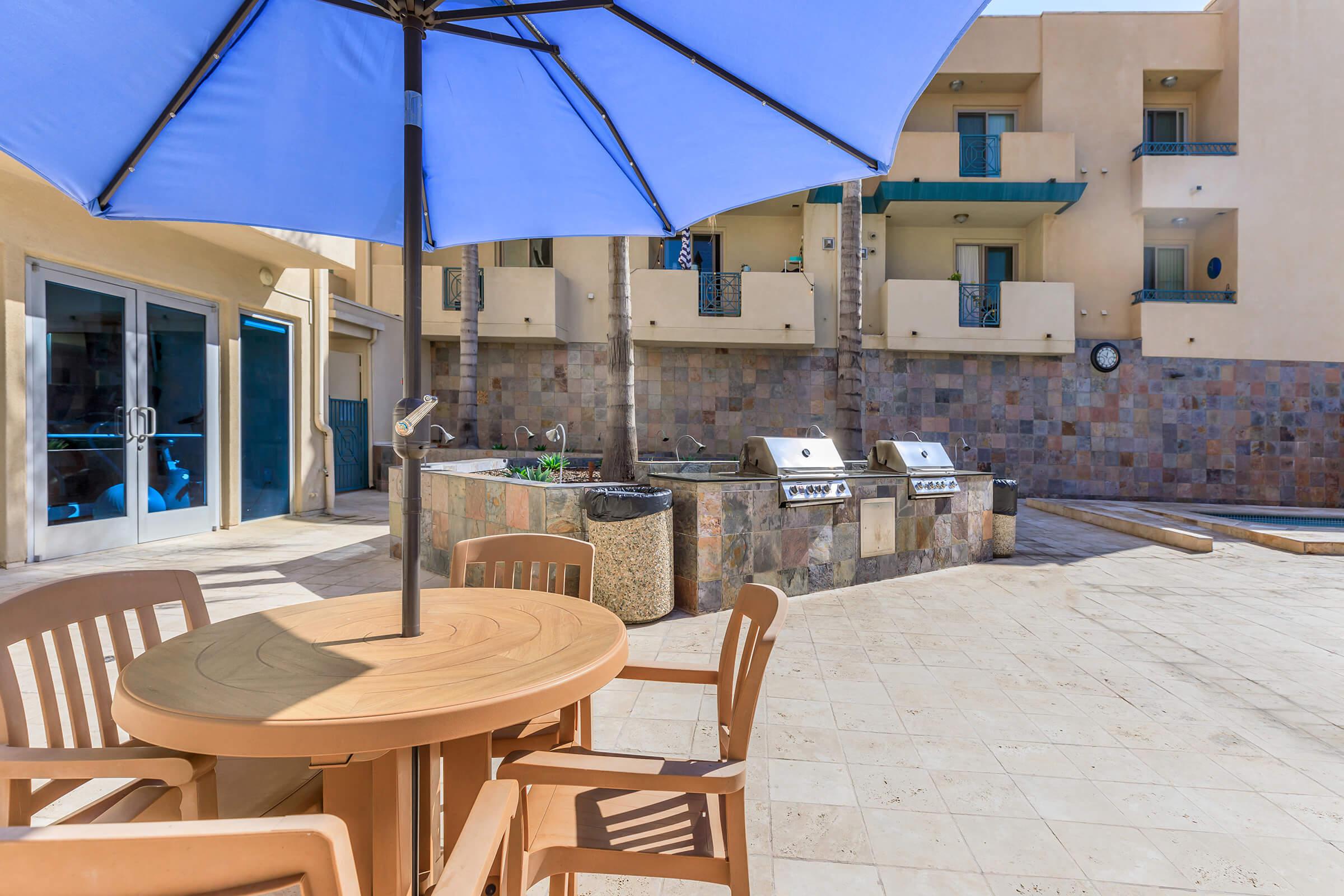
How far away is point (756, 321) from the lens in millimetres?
11477

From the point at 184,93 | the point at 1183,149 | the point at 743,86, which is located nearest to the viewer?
the point at 184,93

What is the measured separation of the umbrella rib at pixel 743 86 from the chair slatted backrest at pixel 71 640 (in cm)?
201

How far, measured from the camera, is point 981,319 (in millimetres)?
11766

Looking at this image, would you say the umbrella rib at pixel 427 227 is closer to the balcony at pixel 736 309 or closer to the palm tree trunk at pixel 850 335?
the palm tree trunk at pixel 850 335

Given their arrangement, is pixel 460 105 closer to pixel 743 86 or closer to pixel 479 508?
pixel 743 86

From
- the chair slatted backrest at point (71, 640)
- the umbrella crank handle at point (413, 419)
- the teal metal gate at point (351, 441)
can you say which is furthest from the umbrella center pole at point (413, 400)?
the teal metal gate at point (351, 441)

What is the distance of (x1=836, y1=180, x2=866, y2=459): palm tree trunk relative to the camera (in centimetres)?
894

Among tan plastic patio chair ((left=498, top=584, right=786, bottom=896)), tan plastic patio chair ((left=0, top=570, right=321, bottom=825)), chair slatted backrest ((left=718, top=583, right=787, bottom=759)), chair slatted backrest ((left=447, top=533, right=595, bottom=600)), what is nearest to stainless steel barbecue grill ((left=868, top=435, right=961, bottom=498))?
chair slatted backrest ((left=447, top=533, right=595, bottom=600))

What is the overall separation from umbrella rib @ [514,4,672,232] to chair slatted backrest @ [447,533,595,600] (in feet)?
4.46

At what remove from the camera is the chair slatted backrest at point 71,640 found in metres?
1.26

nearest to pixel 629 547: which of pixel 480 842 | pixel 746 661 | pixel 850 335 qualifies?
pixel 746 661

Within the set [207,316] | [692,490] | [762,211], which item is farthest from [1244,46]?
[207,316]

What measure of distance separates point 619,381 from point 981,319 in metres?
8.56

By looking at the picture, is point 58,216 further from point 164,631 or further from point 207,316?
point 164,631
